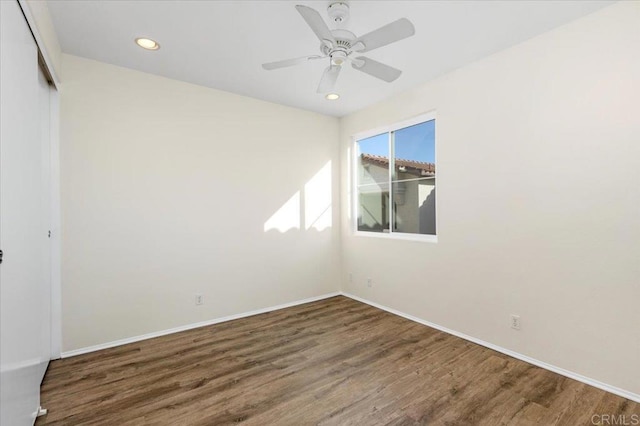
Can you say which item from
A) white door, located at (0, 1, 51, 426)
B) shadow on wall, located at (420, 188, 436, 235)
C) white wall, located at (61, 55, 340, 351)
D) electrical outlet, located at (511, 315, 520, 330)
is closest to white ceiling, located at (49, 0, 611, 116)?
white wall, located at (61, 55, 340, 351)

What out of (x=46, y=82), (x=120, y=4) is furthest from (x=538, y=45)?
(x=46, y=82)

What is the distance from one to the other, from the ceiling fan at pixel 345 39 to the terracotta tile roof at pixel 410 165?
140 cm

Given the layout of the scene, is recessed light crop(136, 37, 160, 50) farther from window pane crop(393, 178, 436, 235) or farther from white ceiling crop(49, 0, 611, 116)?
window pane crop(393, 178, 436, 235)

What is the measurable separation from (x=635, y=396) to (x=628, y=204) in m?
1.27

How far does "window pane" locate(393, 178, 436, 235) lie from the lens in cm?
333

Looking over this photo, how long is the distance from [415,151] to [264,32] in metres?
2.12

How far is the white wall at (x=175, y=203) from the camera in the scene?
264 centimetres

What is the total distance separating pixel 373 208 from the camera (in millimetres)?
4125

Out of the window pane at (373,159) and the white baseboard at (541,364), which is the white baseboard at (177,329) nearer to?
the white baseboard at (541,364)

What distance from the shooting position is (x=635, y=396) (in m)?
1.93

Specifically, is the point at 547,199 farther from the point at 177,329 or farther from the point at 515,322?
the point at 177,329

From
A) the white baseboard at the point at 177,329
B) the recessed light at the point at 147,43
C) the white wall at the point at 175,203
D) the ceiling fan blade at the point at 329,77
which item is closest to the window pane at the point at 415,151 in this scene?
the white wall at the point at 175,203

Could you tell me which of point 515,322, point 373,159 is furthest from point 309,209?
point 515,322

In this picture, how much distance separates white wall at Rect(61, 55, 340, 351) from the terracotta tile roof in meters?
0.77
